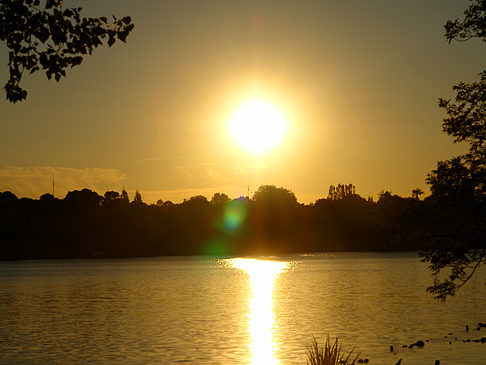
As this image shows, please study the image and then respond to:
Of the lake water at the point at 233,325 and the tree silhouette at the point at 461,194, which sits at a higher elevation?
the tree silhouette at the point at 461,194

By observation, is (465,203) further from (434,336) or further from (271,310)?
(271,310)

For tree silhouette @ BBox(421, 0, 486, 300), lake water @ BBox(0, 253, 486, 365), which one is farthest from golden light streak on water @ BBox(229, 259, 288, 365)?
tree silhouette @ BBox(421, 0, 486, 300)

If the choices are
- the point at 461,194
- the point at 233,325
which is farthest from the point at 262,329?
the point at 461,194

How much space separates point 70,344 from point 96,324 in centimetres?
1362

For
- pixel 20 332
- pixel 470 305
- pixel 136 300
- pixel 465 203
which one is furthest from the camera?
pixel 136 300

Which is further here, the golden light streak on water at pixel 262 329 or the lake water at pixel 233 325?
the lake water at pixel 233 325

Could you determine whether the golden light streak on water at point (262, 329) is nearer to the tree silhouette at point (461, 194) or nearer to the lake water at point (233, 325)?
the lake water at point (233, 325)

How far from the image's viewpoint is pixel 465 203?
32844 mm

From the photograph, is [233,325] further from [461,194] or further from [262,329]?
[461,194]

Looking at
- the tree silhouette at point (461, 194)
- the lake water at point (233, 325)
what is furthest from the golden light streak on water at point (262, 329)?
the tree silhouette at point (461, 194)

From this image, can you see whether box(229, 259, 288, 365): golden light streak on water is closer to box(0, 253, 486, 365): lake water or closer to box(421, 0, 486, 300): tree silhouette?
box(0, 253, 486, 365): lake water

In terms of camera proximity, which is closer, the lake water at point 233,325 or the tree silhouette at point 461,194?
the tree silhouette at point 461,194

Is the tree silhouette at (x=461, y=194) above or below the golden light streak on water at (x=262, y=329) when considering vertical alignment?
above

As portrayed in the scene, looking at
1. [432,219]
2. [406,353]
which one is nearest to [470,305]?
[406,353]
